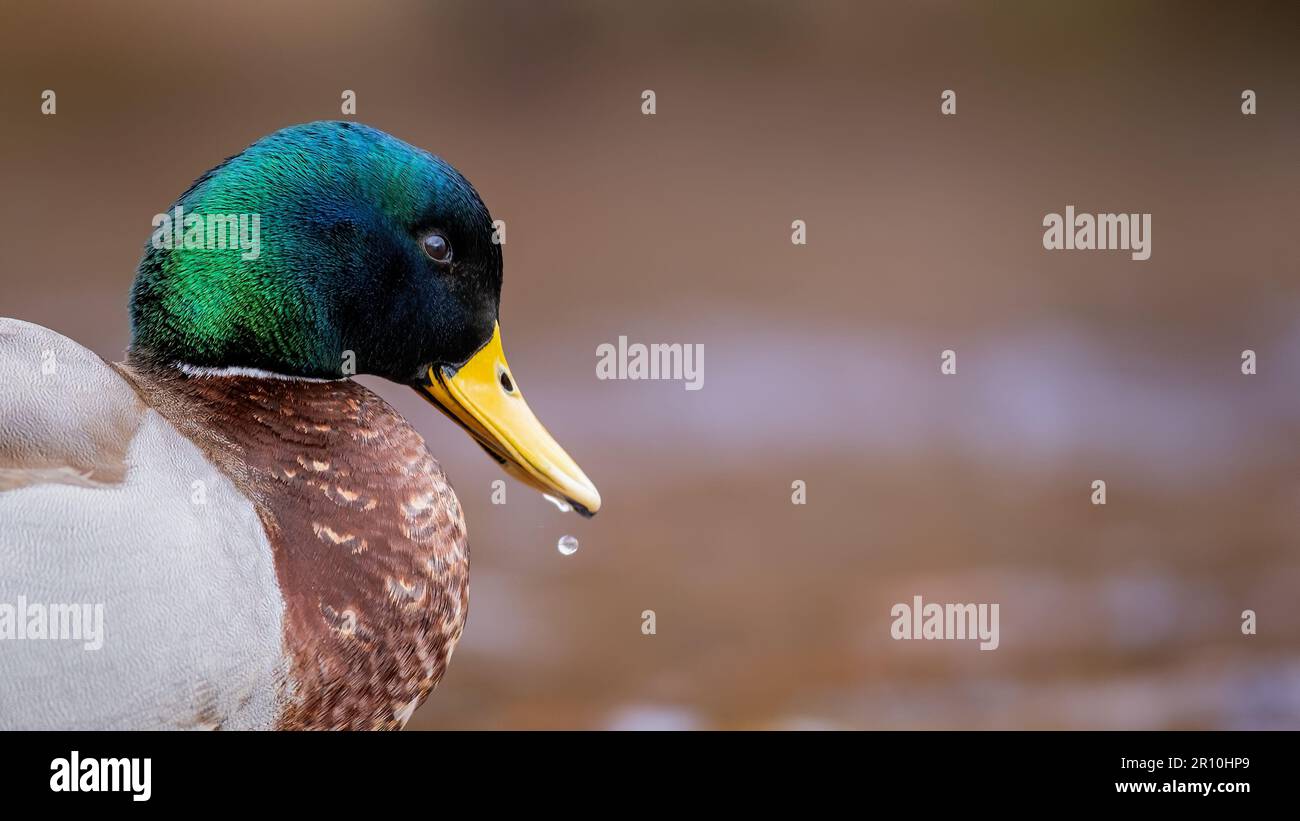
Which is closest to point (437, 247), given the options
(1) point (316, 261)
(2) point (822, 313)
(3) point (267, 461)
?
(1) point (316, 261)

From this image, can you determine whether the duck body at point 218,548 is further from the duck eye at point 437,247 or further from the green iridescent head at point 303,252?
the duck eye at point 437,247

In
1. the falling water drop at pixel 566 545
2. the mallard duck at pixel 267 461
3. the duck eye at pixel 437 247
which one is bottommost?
the falling water drop at pixel 566 545

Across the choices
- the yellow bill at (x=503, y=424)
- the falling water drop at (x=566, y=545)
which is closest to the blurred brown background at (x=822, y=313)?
the falling water drop at (x=566, y=545)

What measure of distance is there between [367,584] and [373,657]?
66 millimetres

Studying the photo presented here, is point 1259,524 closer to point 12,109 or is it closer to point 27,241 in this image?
point 27,241

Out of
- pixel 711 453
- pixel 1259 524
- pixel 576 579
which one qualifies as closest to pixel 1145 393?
pixel 1259 524

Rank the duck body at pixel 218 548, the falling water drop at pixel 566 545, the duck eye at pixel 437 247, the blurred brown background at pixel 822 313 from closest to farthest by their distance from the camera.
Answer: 1. the duck body at pixel 218 548
2. the duck eye at pixel 437 247
3. the falling water drop at pixel 566 545
4. the blurred brown background at pixel 822 313

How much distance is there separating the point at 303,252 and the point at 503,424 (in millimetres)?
265

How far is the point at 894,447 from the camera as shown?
342 centimetres

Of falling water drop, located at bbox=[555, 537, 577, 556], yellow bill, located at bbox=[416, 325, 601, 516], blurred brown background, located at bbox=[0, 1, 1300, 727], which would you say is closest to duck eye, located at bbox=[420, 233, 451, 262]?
yellow bill, located at bbox=[416, 325, 601, 516]

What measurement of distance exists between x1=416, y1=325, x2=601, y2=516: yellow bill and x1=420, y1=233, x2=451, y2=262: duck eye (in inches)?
4.4

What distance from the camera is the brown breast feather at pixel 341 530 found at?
124 centimetres

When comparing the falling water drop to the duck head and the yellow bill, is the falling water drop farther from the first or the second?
the duck head

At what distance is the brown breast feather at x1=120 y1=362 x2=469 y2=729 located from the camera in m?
1.24
